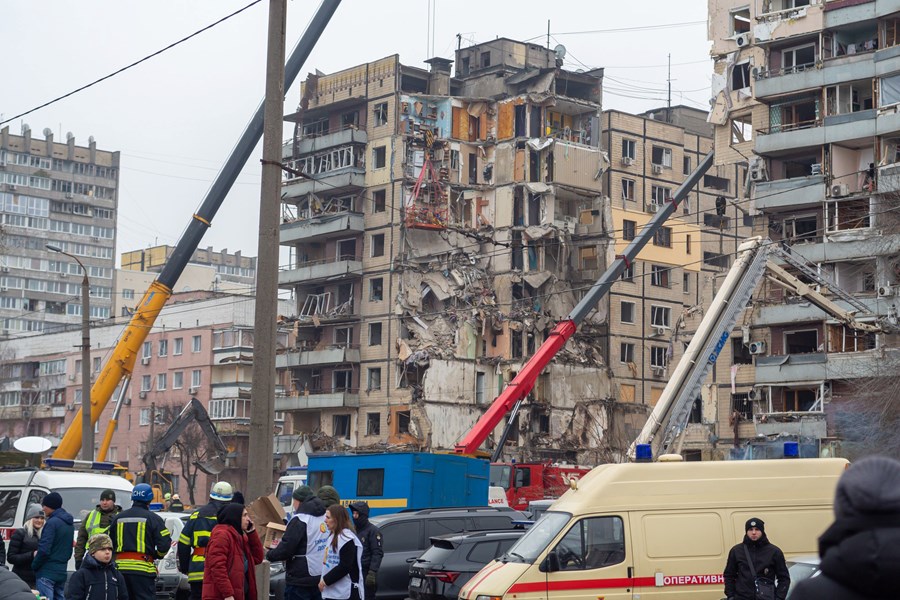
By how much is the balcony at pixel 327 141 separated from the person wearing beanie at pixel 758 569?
6008cm

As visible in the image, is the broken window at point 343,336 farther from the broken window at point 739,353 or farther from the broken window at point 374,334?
the broken window at point 739,353

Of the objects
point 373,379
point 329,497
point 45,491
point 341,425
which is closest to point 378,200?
point 373,379

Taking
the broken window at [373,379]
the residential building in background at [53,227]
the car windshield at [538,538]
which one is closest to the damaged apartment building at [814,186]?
the broken window at [373,379]

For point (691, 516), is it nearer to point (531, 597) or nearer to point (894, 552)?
point (531, 597)

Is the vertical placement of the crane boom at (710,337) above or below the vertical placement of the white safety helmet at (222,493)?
above

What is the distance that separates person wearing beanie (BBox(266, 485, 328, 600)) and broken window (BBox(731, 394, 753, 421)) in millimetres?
42170

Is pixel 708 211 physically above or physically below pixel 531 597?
above

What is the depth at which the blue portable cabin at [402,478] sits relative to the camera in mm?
32406

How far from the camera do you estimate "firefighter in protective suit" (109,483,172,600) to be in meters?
14.0

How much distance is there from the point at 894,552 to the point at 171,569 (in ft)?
69.0

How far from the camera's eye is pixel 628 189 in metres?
75.3

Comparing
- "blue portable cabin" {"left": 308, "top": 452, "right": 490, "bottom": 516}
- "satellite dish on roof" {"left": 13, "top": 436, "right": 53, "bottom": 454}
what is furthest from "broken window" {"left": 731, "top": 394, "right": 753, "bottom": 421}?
"satellite dish on roof" {"left": 13, "top": 436, "right": 53, "bottom": 454}

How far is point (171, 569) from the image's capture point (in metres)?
23.0

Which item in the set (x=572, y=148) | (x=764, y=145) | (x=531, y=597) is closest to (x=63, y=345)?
(x=572, y=148)
